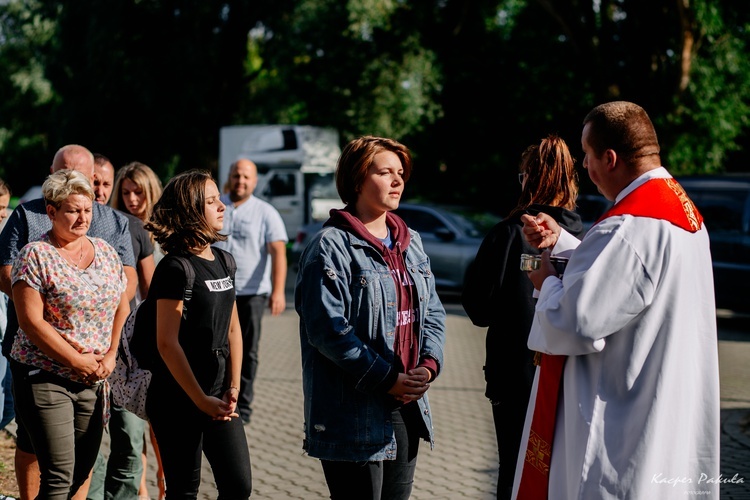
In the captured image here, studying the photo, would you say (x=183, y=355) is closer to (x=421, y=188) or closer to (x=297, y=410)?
(x=297, y=410)

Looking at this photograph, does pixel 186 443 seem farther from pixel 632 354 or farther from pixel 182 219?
pixel 632 354

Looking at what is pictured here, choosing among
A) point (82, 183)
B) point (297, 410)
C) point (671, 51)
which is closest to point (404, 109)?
point (671, 51)

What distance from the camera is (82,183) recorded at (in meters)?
4.01

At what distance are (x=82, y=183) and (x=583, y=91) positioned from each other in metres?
21.7

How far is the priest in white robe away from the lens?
8.90ft

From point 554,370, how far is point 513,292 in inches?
41.2

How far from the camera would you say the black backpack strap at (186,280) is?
363cm

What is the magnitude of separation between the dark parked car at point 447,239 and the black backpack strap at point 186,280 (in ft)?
38.5

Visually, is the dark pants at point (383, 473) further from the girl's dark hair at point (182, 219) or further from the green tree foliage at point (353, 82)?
the green tree foliage at point (353, 82)

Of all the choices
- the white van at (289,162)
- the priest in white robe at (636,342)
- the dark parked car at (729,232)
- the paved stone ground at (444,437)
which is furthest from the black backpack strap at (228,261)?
the white van at (289,162)

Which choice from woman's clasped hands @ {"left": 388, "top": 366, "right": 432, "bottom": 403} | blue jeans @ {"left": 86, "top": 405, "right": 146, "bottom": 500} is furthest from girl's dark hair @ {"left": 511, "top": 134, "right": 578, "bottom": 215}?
blue jeans @ {"left": 86, "top": 405, "right": 146, "bottom": 500}

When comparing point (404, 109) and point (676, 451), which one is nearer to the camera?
point (676, 451)

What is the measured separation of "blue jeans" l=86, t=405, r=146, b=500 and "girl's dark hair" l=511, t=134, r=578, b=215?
2.27m

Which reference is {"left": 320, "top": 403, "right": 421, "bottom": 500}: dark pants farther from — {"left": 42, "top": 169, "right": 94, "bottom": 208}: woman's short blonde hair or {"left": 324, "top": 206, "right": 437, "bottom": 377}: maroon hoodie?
{"left": 42, "top": 169, "right": 94, "bottom": 208}: woman's short blonde hair
